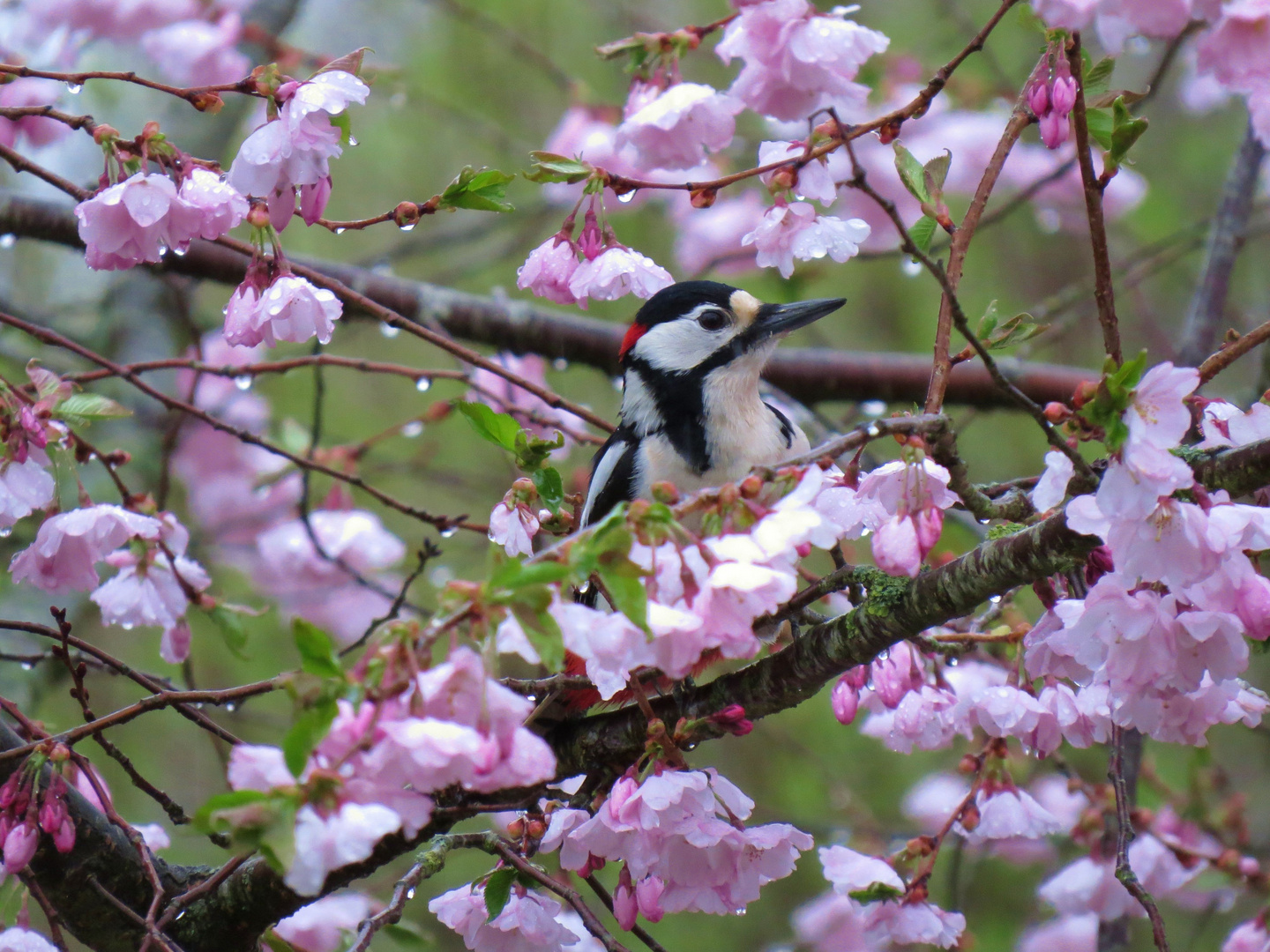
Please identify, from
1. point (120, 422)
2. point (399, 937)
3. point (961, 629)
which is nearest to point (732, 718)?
point (961, 629)

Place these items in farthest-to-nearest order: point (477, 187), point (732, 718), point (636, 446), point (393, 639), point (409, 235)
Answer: point (409, 235)
point (636, 446)
point (477, 187)
point (732, 718)
point (393, 639)

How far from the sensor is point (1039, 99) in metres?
1.47

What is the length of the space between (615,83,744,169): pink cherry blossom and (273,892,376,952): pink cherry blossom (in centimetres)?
162

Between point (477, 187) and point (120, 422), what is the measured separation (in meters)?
2.53

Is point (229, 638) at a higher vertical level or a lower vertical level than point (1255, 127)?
lower

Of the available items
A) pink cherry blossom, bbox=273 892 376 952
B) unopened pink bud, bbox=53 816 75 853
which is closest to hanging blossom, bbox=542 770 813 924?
unopened pink bud, bbox=53 816 75 853

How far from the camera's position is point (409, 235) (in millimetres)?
5840

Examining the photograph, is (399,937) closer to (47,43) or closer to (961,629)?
(961,629)

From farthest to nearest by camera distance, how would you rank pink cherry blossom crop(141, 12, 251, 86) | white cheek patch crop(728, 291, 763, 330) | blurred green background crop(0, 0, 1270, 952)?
blurred green background crop(0, 0, 1270, 952)
pink cherry blossom crop(141, 12, 251, 86)
white cheek patch crop(728, 291, 763, 330)

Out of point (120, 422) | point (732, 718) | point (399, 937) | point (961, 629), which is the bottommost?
point (399, 937)

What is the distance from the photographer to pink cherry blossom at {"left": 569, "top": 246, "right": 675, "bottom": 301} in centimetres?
155

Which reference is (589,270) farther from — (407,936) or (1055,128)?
(407,936)

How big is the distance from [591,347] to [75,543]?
1.74 m

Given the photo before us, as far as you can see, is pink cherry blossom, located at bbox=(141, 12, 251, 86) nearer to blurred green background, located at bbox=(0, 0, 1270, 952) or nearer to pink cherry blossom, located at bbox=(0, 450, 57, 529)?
blurred green background, located at bbox=(0, 0, 1270, 952)
